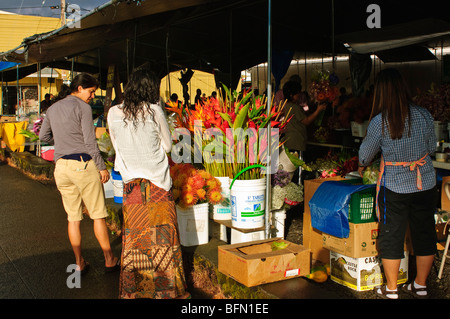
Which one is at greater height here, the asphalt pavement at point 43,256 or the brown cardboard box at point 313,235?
the brown cardboard box at point 313,235

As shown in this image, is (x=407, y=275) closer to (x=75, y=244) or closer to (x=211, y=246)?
(x=211, y=246)

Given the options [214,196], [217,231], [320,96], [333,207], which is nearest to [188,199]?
[214,196]

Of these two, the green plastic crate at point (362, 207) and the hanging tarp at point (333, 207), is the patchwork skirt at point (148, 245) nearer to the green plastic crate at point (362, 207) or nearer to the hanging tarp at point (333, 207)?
the hanging tarp at point (333, 207)

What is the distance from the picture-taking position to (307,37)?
9.20 meters

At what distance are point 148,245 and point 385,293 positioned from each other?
1855mm

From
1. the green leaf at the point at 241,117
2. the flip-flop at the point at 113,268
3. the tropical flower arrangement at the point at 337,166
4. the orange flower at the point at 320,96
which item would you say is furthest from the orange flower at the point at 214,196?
the orange flower at the point at 320,96

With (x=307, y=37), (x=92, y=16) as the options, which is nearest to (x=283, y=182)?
(x=92, y=16)

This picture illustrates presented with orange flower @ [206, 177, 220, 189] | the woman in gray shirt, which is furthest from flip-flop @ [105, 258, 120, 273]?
orange flower @ [206, 177, 220, 189]

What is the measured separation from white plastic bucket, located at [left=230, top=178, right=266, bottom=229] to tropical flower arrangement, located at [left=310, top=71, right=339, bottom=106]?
7.07 ft

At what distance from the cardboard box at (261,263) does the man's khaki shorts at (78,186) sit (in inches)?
53.1

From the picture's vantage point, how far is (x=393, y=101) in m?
3.27

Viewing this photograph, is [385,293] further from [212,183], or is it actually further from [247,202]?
[212,183]

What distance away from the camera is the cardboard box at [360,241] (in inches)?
139

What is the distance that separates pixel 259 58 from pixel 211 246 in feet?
26.2
